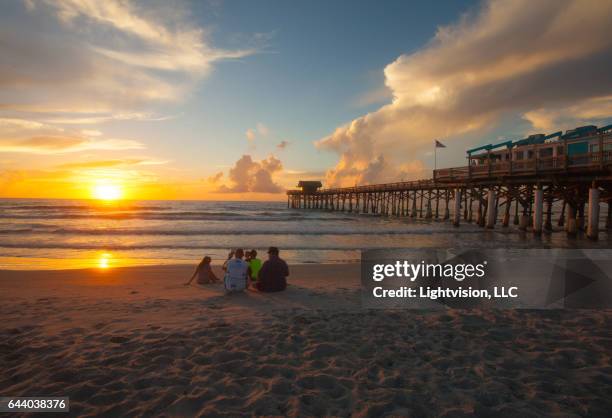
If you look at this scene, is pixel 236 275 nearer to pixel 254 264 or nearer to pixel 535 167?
pixel 254 264

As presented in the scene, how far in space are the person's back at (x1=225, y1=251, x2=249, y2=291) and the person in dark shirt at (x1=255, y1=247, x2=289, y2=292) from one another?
351 mm

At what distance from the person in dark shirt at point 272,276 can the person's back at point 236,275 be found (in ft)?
1.15

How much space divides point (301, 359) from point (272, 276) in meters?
3.75

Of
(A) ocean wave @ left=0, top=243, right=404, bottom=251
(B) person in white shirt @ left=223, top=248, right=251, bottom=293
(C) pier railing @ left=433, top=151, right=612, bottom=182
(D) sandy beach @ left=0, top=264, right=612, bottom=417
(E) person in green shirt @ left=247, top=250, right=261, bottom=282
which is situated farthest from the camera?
(C) pier railing @ left=433, top=151, right=612, bottom=182

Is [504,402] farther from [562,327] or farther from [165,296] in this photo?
[165,296]

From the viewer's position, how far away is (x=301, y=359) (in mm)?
4223

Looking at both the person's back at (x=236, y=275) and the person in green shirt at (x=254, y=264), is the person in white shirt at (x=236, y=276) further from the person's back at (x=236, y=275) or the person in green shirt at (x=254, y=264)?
the person in green shirt at (x=254, y=264)

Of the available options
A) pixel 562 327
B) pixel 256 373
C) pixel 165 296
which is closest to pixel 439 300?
pixel 562 327

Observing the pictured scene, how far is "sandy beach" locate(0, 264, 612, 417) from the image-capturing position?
3295mm

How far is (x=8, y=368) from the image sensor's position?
3922 millimetres

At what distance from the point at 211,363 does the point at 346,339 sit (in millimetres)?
1813

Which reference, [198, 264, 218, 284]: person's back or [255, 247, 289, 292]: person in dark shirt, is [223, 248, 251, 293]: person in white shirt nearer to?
[255, 247, 289, 292]: person in dark shirt

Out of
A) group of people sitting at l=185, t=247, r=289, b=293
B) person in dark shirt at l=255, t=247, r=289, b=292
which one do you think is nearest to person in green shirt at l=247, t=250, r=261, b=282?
group of people sitting at l=185, t=247, r=289, b=293

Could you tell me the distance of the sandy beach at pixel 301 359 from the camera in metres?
3.29
